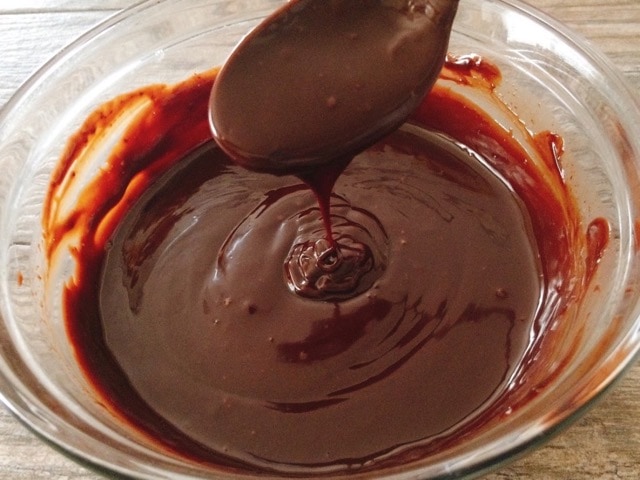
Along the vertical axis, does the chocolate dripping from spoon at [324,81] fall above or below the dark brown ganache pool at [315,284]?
above

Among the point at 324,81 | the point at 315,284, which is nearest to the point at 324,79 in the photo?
the point at 324,81

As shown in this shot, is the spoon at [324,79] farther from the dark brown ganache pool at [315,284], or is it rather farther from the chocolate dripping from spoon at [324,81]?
the dark brown ganache pool at [315,284]

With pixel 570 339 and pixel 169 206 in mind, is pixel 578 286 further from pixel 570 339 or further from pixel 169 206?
pixel 169 206

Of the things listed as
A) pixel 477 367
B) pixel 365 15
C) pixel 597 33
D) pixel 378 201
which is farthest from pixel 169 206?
pixel 597 33

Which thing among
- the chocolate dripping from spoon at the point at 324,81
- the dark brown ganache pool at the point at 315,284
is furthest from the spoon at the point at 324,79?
the dark brown ganache pool at the point at 315,284

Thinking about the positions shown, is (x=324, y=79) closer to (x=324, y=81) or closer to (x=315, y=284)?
(x=324, y=81)
